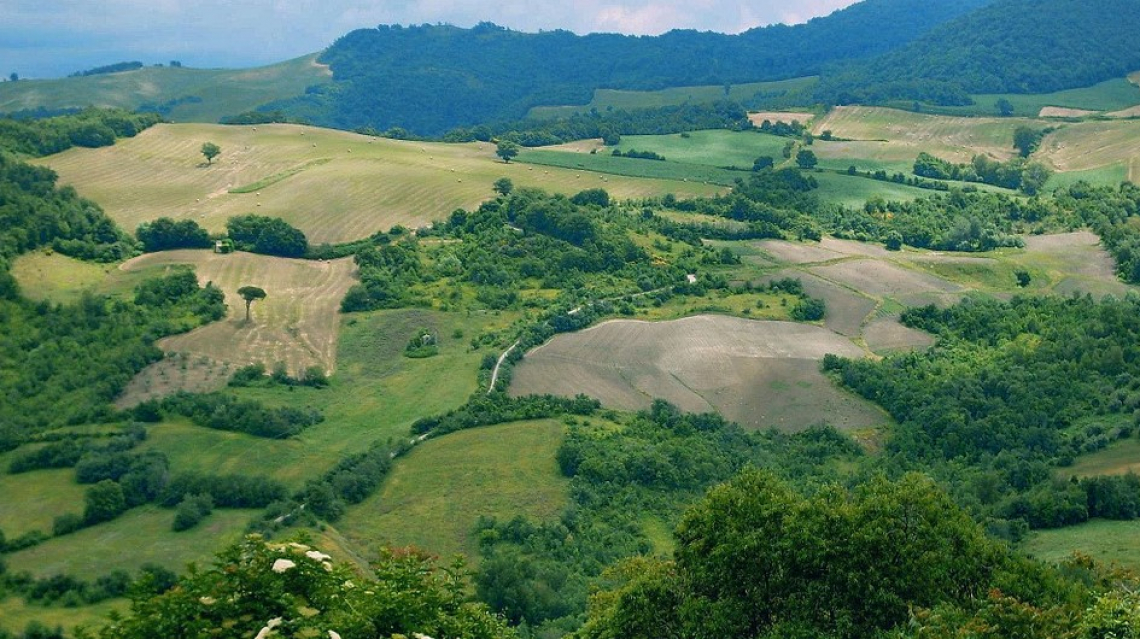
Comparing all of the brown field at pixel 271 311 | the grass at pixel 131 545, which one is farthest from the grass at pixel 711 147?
the grass at pixel 131 545

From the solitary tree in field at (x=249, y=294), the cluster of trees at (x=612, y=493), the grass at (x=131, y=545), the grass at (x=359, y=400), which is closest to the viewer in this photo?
the cluster of trees at (x=612, y=493)

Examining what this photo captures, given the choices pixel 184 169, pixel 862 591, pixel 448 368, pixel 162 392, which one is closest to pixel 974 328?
pixel 448 368

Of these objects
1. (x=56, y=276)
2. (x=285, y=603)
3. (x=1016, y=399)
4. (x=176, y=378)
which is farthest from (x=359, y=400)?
(x=285, y=603)

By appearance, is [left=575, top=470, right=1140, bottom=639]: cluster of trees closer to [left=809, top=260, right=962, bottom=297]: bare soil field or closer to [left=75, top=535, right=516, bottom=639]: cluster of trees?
[left=75, top=535, right=516, bottom=639]: cluster of trees

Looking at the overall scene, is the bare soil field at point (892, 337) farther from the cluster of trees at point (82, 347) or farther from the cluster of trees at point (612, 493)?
the cluster of trees at point (82, 347)

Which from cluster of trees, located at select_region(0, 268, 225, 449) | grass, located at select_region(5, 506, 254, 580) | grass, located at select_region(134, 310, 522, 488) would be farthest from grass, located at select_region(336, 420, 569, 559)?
cluster of trees, located at select_region(0, 268, 225, 449)

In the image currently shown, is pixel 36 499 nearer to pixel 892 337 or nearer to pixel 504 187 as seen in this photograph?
pixel 892 337
